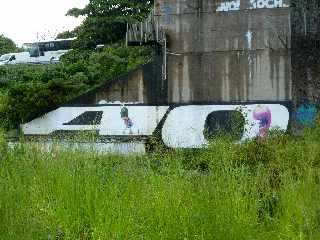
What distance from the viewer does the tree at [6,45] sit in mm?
60200

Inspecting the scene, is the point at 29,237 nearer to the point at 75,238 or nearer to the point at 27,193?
the point at 75,238

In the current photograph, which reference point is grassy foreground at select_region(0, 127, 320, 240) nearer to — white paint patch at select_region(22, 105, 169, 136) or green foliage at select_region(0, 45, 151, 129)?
white paint patch at select_region(22, 105, 169, 136)

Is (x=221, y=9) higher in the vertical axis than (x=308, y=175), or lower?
higher

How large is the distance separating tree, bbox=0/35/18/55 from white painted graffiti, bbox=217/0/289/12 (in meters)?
43.5

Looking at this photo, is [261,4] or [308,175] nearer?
[308,175]

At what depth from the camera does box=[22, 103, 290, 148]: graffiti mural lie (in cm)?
→ 1923

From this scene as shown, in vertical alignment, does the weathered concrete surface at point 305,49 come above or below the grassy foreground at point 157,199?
above

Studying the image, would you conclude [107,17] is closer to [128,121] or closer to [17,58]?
[128,121]

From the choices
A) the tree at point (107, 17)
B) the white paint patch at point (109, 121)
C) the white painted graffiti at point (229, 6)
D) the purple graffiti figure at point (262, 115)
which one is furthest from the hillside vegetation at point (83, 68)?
the purple graffiti figure at point (262, 115)

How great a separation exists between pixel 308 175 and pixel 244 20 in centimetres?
1434

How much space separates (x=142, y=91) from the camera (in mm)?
20594

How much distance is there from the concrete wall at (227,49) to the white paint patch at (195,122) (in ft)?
1.09

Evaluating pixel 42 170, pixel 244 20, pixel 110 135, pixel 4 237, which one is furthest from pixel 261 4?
pixel 4 237

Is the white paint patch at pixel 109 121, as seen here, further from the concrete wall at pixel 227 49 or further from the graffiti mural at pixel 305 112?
the graffiti mural at pixel 305 112
